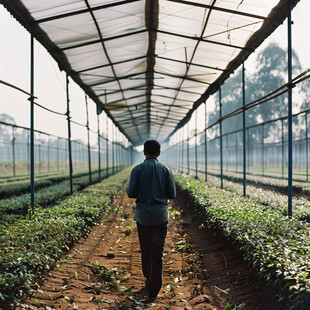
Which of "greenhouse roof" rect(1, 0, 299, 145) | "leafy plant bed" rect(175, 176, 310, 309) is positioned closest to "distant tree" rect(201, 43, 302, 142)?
"greenhouse roof" rect(1, 0, 299, 145)

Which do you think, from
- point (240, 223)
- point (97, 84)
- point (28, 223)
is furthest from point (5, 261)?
point (97, 84)

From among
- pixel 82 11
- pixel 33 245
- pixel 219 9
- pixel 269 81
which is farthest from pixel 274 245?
pixel 269 81

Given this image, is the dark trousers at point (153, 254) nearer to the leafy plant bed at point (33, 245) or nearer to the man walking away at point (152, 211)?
the man walking away at point (152, 211)

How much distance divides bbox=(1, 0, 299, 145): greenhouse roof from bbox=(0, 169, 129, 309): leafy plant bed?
12.1 feet

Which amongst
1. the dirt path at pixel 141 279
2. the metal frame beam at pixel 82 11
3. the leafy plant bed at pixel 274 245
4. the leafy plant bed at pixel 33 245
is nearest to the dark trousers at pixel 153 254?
the dirt path at pixel 141 279

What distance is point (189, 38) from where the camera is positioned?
22.4 feet

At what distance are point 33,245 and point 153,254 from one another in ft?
5.09

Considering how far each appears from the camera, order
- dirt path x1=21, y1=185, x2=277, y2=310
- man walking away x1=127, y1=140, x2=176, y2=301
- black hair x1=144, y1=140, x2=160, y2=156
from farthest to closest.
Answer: black hair x1=144, y1=140, x2=160, y2=156
man walking away x1=127, y1=140, x2=176, y2=301
dirt path x1=21, y1=185, x2=277, y2=310

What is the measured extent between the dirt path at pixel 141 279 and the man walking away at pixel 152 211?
1.15ft

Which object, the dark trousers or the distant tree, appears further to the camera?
the distant tree

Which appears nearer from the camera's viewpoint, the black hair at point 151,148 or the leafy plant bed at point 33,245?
the leafy plant bed at point 33,245

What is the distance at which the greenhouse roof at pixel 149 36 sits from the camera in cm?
532

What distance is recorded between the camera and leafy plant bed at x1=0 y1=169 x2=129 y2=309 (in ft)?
8.62

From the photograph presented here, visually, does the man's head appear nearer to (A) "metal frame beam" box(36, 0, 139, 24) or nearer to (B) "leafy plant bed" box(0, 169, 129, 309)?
(B) "leafy plant bed" box(0, 169, 129, 309)
